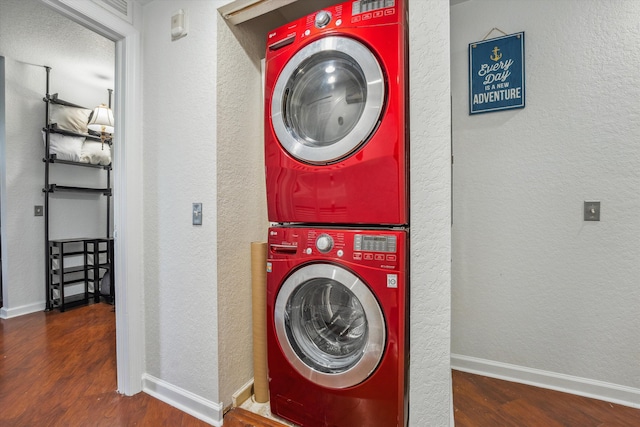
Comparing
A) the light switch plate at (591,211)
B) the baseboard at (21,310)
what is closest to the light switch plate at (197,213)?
the light switch plate at (591,211)

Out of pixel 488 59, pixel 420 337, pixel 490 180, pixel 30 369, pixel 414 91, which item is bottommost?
pixel 30 369

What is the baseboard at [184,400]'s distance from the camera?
1446 mm

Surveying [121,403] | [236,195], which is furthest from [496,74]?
[121,403]

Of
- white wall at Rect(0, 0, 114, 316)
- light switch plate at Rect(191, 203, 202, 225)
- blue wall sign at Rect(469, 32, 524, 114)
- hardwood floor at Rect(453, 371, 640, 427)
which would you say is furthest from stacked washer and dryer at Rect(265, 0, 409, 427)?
white wall at Rect(0, 0, 114, 316)

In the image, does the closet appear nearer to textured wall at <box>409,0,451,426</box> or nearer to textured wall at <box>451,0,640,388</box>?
textured wall at <box>409,0,451,426</box>

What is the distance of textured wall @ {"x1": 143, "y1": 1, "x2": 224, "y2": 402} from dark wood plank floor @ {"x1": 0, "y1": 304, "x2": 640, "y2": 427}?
0.19 meters

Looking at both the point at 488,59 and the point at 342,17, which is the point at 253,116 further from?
the point at 488,59

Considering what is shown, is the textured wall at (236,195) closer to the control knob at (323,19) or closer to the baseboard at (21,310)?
the control knob at (323,19)

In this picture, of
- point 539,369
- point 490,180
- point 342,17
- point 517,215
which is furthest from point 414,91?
point 539,369

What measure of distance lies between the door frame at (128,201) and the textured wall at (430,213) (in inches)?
59.2

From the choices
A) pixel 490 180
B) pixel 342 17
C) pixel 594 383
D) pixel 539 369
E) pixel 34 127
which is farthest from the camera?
pixel 34 127

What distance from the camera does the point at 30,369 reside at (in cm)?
195

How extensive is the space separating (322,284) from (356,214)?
36cm

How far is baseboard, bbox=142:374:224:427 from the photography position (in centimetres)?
145
